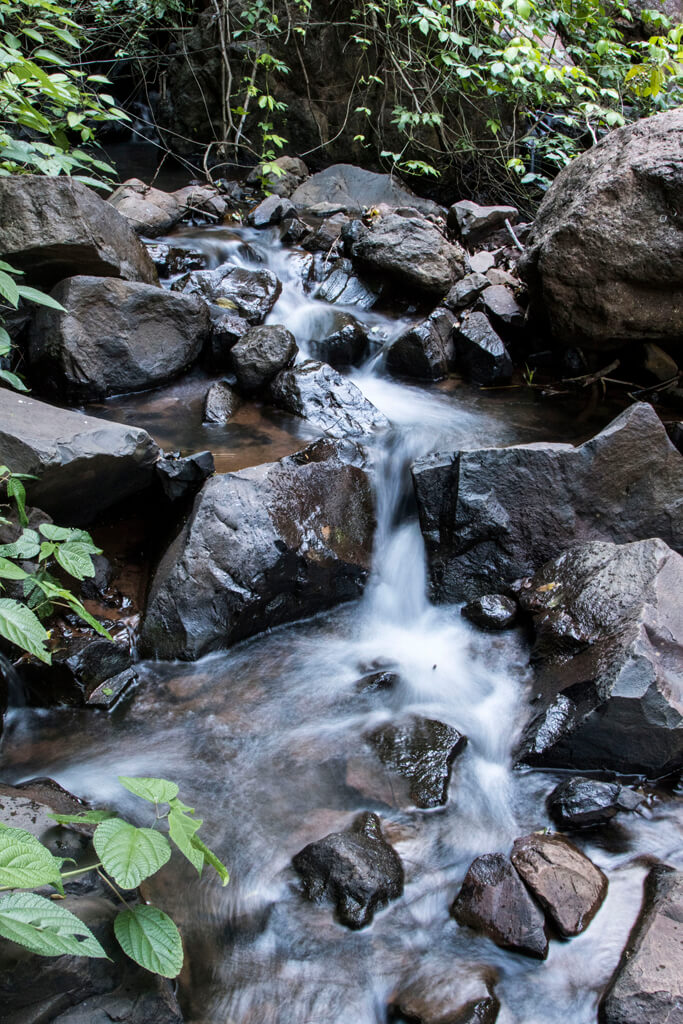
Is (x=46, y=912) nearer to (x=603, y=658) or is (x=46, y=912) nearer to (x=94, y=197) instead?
(x=603, y=658)

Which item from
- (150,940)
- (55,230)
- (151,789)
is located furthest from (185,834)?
(55,230)

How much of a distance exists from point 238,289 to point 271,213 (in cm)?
231

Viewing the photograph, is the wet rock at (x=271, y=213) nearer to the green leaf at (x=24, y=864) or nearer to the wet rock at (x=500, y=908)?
the wet rock at (x=500, y=908)

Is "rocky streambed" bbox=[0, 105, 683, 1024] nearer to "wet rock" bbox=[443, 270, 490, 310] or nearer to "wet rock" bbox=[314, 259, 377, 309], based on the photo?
"wet rock" bbox=[443, 270, 490, 310]

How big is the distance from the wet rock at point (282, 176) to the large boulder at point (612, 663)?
751cm

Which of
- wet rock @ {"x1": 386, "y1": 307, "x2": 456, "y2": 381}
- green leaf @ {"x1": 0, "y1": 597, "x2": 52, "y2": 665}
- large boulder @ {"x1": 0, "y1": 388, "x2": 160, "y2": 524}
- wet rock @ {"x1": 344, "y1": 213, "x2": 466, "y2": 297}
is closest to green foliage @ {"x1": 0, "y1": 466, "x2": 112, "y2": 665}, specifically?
large boulder @ {"x1": 0, "y1": 388, "x2": 160, "y2": 524}

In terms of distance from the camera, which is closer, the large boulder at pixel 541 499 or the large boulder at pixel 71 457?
the large boulder at pixel 71 457

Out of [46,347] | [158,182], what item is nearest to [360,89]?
[158,182]

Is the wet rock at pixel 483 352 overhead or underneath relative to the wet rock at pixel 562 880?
overhead

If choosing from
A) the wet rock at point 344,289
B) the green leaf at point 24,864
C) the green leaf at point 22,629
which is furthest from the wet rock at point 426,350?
the green leaf at point 24,864

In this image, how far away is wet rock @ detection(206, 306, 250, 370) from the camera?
5.62m

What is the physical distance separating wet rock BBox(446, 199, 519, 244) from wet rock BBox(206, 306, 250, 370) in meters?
3.36

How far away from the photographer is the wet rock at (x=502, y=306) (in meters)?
6.11

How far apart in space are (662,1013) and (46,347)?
16.3 ft
